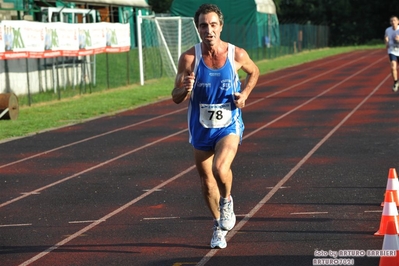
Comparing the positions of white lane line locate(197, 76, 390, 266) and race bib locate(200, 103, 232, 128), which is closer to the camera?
white lane line locate(197, 76, 390, 266)

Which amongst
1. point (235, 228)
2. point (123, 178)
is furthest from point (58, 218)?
point (123, 178)

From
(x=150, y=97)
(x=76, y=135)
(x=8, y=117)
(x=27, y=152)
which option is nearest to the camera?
(x=27, y=152)

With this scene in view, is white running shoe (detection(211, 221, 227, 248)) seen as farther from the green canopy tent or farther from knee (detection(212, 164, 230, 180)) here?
the green canopy tent

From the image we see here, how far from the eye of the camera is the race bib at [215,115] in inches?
320

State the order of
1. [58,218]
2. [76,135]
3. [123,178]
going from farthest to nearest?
1. [76,135]
2. [123,178]
3. [58,218]

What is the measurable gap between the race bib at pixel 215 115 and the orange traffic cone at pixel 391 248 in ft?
5.90

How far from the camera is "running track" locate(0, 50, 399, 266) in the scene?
8.23 meters

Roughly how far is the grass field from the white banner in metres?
1.31

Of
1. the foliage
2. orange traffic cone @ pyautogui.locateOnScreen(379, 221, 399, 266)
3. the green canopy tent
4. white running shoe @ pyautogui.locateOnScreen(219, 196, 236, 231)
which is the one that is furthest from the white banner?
the foliage

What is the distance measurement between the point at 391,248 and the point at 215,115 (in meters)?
1.96

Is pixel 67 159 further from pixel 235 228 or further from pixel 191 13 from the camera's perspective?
pixel 191 13

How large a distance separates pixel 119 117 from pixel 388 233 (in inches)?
623

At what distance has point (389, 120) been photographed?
19.4 metres

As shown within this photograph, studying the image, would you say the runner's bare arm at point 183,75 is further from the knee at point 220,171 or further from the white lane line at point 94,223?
the white lane line at point 94,223
